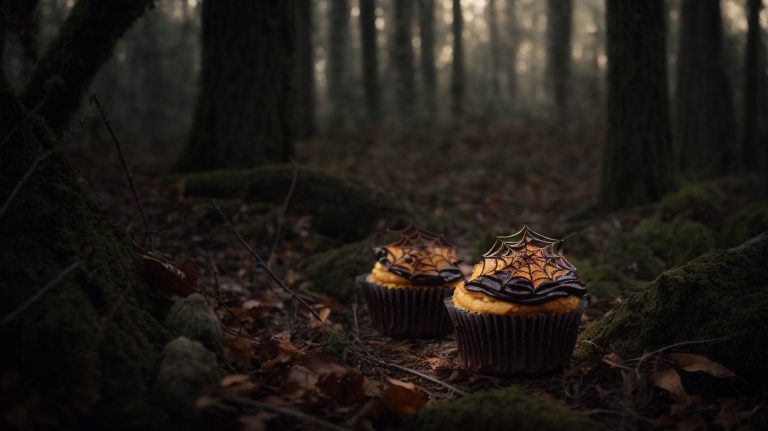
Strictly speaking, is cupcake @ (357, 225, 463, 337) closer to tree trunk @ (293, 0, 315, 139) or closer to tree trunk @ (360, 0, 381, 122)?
tree trunk @ (293, 0, 315, 139)

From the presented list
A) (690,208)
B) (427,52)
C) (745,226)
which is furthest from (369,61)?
(745,226)

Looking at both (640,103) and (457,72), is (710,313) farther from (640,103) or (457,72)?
(457,72)

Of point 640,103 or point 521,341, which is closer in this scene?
point 521,341

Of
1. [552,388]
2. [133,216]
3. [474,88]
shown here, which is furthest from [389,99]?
[552,388]

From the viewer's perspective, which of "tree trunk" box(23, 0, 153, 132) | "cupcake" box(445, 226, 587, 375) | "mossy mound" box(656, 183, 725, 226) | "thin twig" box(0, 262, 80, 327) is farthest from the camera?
"mossy mound" box(656, 183, 725, 226)

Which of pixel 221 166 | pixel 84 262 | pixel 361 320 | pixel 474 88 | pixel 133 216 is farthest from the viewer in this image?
pixel 474 88

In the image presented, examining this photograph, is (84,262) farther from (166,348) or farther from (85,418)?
(85,418)

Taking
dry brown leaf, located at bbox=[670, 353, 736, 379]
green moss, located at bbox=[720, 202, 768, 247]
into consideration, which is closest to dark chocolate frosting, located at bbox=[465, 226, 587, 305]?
dry brown leaf, located at bbox=[670, 353, 736, 379]
